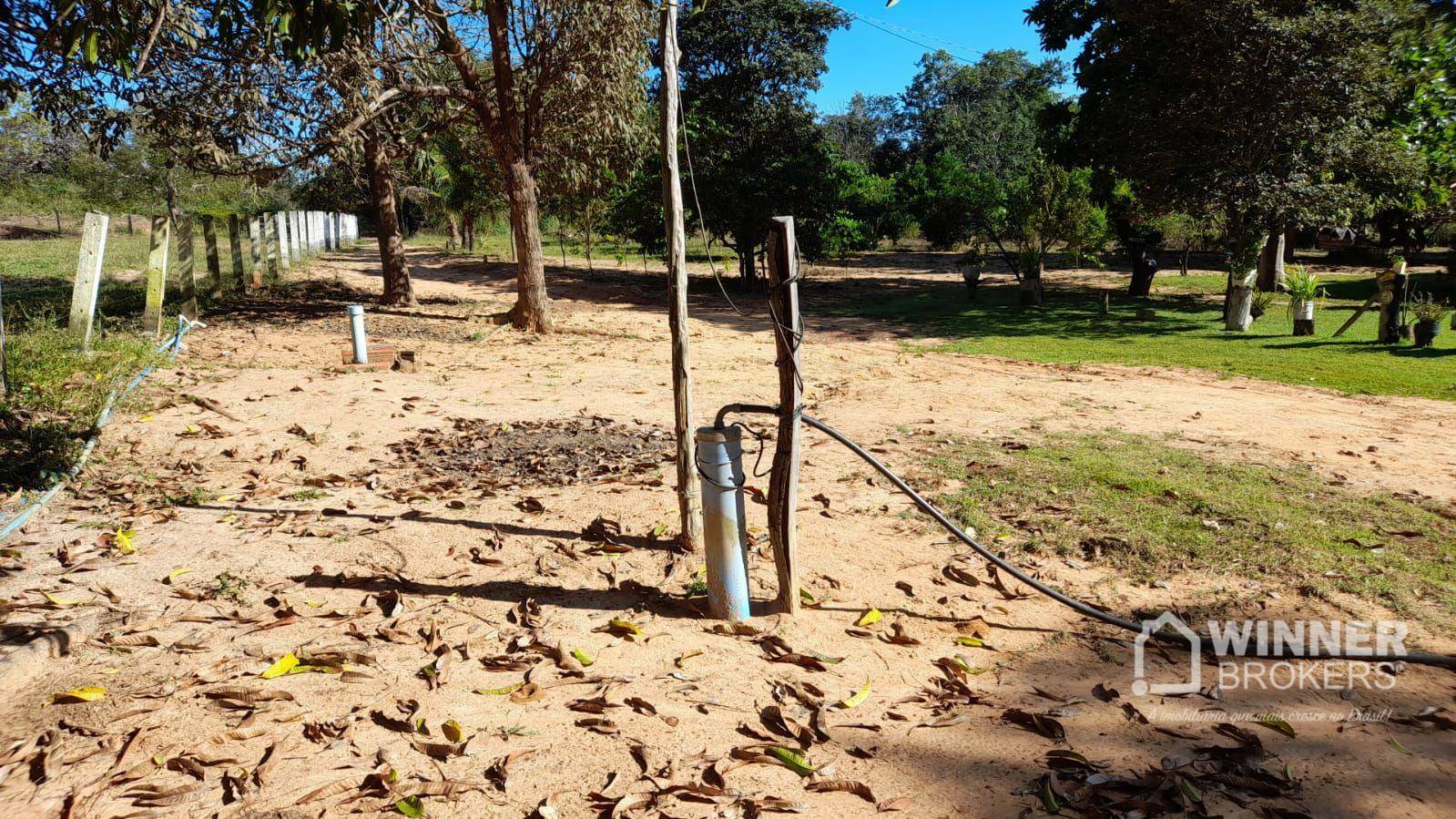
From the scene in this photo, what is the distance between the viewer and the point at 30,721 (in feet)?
10.2

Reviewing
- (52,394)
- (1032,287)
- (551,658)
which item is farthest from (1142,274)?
(52,394)

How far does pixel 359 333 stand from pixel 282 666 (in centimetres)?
663

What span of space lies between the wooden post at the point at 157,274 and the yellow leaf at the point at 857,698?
9.98 m

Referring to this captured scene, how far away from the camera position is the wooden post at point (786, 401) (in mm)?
3818

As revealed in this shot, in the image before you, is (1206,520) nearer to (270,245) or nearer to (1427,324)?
(1427,324)

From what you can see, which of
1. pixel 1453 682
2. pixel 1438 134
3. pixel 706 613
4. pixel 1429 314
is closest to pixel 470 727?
pixel 706 613

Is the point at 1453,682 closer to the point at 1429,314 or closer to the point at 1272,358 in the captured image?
the point at 1272,358

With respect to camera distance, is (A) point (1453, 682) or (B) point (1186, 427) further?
(B) point (1186, 427)

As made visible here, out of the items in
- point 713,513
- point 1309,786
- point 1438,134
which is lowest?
point 1309,786

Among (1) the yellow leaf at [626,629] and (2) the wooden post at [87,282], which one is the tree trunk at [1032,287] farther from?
(1) the yellow leaf at [626,629]

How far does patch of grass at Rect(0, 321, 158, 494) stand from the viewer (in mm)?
5676

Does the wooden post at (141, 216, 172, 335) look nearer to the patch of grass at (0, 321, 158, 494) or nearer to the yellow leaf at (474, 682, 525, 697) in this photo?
the patch of grass at (0, 321, 158, 494)

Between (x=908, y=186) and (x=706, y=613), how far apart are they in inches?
1021

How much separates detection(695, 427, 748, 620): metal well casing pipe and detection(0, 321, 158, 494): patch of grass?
436cm
